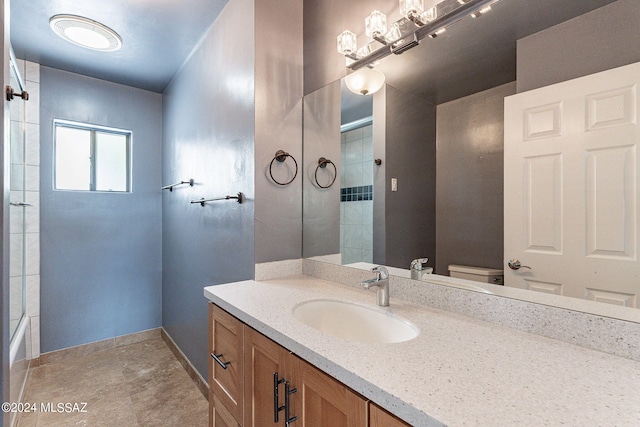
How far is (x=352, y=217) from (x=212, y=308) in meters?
0.80

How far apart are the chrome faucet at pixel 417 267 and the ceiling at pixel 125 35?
1863 mm

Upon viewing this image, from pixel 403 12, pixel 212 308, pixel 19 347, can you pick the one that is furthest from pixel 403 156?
pixel 19 347

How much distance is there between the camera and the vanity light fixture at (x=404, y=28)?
107 cm

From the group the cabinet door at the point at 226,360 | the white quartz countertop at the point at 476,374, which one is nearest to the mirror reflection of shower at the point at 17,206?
the cabinet door at the point at 226,360

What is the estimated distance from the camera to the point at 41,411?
1.92m

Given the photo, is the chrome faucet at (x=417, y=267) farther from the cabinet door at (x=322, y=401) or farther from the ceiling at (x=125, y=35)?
the ceiling at (x=125, y=35)

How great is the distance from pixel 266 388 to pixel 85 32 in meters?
2.50

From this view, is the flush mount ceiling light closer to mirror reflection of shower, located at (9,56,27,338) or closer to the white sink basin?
mirror reflection of shower, located at (9,56,27,338)

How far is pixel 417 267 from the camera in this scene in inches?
47.9

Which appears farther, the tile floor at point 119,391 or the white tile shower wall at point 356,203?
the tile floor at point 119,391

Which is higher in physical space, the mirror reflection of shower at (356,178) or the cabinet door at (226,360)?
the mirror reflection of shower at (356,178)

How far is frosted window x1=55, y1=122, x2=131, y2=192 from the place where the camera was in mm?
2674

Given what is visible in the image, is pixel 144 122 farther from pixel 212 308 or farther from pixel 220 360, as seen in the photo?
pixel 220 360

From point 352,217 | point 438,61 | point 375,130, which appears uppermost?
point 438,61
